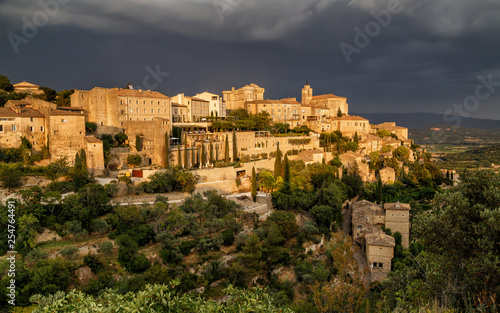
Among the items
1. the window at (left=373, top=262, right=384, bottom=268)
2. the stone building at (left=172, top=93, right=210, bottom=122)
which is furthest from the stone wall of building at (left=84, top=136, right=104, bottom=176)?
the window at (left=373, top=262, right=384, bottom=268)

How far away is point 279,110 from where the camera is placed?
5312 cm

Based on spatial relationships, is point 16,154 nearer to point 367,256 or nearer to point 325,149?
point 367,256

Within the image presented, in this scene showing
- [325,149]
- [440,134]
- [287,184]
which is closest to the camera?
[287,184]

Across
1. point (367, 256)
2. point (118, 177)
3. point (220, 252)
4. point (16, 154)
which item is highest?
point (16, 154)

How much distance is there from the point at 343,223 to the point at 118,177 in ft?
70.0

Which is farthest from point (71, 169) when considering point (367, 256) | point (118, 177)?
point (367, 256)

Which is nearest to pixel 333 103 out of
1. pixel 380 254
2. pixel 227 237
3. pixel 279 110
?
pixel 279 110

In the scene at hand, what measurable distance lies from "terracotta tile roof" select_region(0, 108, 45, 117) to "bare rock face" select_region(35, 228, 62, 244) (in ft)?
38.4

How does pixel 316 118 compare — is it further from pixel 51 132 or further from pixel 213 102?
pixel 51 132

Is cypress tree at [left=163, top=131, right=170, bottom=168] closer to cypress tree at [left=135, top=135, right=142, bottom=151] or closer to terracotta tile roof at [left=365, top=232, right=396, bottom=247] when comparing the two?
cypress tree at [left=135, top=135, right=142, bottom=151]

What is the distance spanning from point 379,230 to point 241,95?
134 ft

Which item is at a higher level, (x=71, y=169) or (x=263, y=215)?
(x=71, y=169)

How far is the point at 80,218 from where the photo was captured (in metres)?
19.3

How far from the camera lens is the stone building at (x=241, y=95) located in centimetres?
5775
